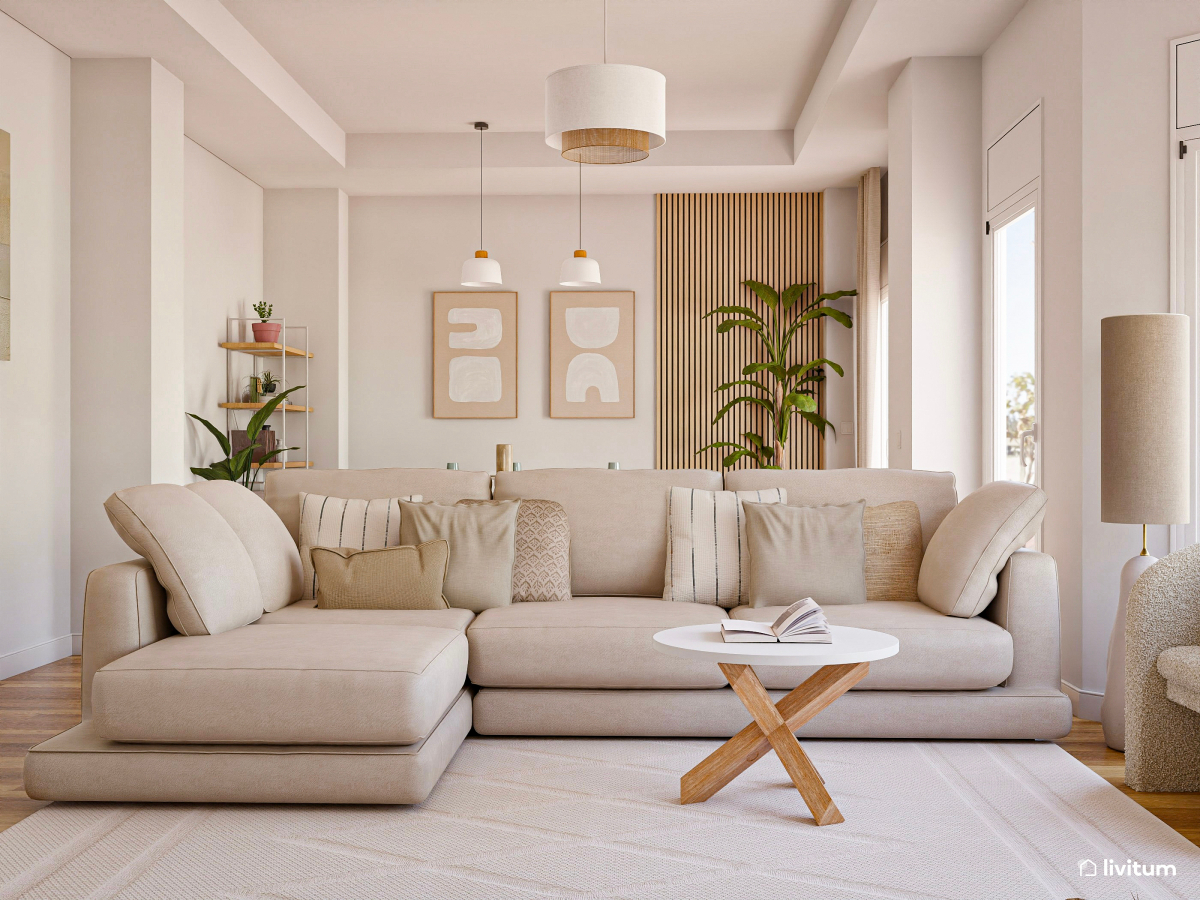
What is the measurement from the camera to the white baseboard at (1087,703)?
3.37 meters

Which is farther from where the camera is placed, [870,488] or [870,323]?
[870,323]

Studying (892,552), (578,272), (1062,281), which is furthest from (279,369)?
(1062,281)

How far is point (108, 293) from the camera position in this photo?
4.48m

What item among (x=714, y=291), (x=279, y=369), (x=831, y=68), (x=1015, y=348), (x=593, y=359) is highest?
(x=831, y=68)

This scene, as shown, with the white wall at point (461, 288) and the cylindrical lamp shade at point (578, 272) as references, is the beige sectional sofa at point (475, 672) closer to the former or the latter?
the cylindrical lamp shade at point (578, 272)

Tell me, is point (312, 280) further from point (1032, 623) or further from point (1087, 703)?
point (1087, 703)

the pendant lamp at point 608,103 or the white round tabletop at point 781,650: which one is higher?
the pendant lamp at point 608,103

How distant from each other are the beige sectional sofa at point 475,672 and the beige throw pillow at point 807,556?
14 cm

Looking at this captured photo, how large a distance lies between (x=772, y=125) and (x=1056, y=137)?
9.39ft

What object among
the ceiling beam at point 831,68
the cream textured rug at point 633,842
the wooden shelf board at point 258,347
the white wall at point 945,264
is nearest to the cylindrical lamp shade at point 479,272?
the wooden shelf board at point 258,347

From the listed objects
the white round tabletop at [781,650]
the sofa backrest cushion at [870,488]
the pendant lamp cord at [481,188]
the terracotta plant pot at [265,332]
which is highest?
the pendant lamp cord at [481,188]

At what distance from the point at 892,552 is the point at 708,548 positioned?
681 mm

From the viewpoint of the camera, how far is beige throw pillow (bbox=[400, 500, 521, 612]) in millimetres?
3326

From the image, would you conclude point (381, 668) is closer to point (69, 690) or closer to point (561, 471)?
point (561, 471)
